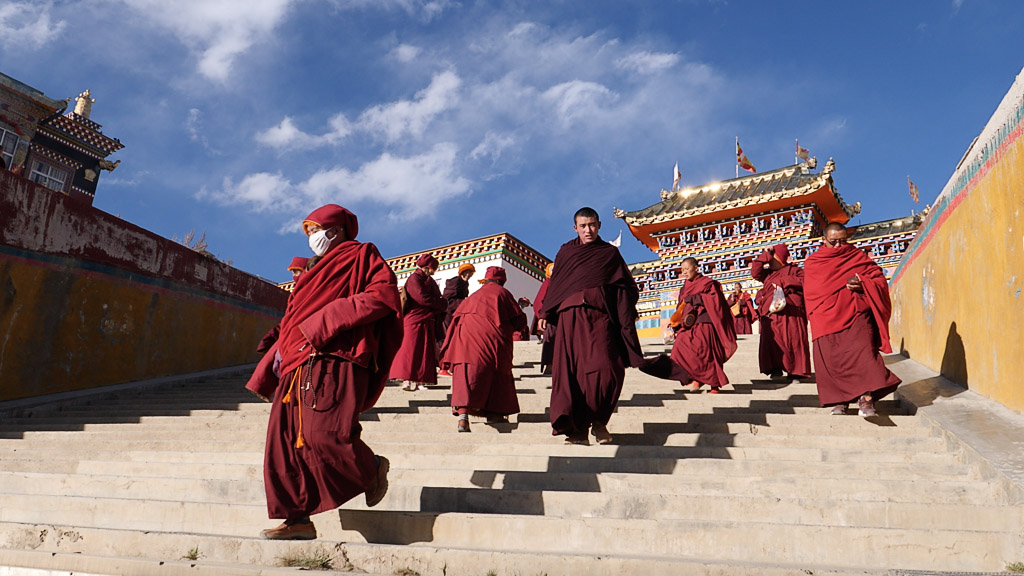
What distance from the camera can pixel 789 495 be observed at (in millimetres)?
2809

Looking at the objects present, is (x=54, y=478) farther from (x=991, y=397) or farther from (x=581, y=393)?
(x=991, y=397)

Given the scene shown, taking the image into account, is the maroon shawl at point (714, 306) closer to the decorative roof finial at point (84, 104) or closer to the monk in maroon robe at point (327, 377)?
the monk in maroon robe at point (327, 377)

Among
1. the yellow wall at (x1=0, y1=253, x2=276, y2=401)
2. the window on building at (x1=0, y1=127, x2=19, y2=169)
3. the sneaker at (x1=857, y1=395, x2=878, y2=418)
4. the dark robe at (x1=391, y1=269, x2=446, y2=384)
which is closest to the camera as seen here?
the sneaker at (x1=857, y1=395, x2=878, y2=418)

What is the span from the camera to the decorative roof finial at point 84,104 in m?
19.8

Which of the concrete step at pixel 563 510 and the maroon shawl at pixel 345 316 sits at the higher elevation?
the maroon shawl at pixel 345 316

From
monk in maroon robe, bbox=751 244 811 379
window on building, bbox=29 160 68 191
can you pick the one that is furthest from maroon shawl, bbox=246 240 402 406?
window on building, bbox=29 160 68 191

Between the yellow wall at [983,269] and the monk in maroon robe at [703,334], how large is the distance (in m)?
1.75

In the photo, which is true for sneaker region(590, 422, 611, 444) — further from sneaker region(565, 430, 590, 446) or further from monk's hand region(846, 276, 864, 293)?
monk's hand region(846, 276, 864, 293)

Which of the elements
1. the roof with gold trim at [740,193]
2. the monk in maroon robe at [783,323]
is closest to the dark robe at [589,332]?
the monk in maroon robe at [783,323]

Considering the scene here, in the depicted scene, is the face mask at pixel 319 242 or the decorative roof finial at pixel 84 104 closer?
the face mask at pixel 319 242

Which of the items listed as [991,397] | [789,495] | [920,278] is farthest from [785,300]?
[789,495]

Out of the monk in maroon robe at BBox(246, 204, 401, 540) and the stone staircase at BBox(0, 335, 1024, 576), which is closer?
the stone staircase at BBox(0, 335, 1024, 576)

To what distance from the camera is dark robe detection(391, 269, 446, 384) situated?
636cm

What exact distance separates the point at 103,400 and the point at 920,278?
27.7 feet
